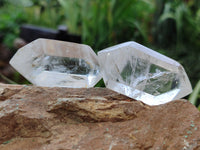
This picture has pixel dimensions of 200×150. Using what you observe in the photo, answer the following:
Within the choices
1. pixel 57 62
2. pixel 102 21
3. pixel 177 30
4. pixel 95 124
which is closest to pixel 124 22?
pixel 102 21

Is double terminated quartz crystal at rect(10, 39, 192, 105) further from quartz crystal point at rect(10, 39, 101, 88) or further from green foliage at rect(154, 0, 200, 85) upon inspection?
green foliage at rect(154, 0, 200, 85)

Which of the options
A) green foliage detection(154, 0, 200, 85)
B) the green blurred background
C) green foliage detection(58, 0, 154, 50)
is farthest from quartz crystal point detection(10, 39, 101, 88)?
green foliage detection(154, 0, 200, 85)

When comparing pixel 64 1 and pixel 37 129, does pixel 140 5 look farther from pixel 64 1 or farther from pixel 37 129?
pixel 37 129

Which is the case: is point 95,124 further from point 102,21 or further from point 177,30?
point 177,30

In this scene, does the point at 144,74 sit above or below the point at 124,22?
above

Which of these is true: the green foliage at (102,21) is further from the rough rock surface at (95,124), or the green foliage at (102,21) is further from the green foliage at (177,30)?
the rough rock surface at (95,124)

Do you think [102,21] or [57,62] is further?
[102,21]

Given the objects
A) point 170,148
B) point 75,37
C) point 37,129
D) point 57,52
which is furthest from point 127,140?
point 75,37
